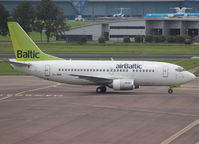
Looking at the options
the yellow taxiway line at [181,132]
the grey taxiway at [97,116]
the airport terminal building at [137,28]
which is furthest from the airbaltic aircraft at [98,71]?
the airport terminal building at [137,28]

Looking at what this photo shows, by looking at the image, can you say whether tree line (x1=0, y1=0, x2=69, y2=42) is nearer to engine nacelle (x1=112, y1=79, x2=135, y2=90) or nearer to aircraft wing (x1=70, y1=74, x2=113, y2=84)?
aircraft wing (x1=70, y1=74, x2=113, y2=84)

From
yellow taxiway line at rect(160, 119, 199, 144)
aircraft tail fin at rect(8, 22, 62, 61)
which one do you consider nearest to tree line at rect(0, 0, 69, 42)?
aircraft tail fin at rect(8, 22, 62, 61)

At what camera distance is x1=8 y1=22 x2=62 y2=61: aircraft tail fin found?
1912 inches

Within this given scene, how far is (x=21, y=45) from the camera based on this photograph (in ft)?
160

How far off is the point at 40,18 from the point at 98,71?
11136 centimetres

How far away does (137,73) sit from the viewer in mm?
46969

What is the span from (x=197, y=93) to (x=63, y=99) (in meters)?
15.9

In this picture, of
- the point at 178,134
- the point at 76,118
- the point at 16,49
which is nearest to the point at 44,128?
the point at 76,118

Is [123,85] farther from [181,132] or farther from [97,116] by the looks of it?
[181,132]

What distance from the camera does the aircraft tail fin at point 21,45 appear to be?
48.6 metres

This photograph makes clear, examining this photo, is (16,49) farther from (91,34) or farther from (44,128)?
(91,34)

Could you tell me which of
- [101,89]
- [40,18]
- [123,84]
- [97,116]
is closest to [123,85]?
[123,84]

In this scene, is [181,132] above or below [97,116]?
below

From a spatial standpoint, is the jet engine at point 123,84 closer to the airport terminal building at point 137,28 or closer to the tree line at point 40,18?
the tree line at point 40,18
